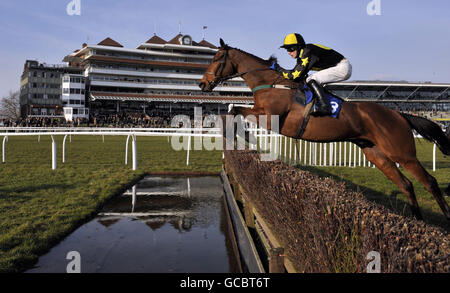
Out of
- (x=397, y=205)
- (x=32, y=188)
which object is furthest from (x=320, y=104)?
(x=32, y=188)

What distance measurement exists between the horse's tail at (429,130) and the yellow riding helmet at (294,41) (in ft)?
5.43

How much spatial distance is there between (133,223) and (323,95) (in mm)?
2810

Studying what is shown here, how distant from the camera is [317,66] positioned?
4.19 meters

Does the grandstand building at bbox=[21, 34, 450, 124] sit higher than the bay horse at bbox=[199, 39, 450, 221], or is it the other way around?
the grandstand building at bbox=[21, 34, 450, 124]

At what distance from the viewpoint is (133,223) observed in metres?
4.19

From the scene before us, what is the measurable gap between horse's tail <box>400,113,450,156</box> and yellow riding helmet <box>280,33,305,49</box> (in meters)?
1.66

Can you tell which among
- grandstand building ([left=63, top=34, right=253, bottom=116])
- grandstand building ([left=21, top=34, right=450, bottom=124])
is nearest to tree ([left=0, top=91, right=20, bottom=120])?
grandstand building ([left=21, top=34, right=450, bottom=124])

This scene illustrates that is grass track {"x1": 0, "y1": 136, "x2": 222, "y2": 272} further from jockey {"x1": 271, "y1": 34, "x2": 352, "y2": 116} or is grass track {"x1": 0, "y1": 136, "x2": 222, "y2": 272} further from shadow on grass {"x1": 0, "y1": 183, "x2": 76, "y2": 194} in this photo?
jockey {"x1": 271, "y1": 34, "x2": 352, "y2": 116}

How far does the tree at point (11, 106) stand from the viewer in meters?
72.4

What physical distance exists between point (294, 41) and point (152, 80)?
58726 mm

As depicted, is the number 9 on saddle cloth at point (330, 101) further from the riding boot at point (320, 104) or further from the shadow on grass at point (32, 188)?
the shadow on grass at point (32, 188)

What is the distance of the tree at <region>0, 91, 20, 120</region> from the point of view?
2852 inches

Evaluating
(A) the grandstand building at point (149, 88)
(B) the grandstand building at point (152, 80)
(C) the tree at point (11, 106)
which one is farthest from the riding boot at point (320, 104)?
(C) the tree at point (11, 106)
